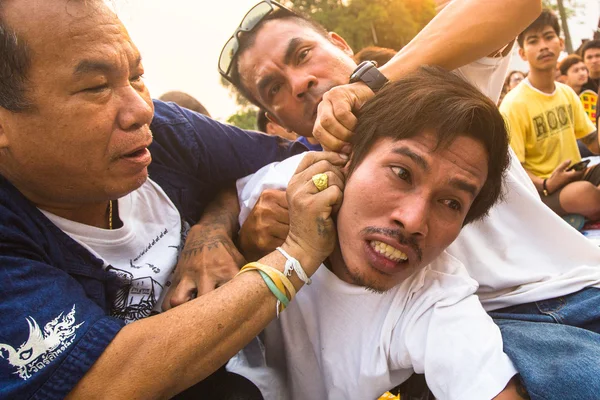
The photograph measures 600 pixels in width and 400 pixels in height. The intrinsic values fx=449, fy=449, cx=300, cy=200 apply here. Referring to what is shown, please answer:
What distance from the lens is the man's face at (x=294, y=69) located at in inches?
95.1

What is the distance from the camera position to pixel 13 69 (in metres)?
1.38

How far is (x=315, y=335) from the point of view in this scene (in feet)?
5.98

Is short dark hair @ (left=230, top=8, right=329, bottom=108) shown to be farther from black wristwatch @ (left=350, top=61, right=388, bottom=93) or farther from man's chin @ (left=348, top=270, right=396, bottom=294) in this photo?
man's chin @ (left=348, top=270, right=396, bottom=294)

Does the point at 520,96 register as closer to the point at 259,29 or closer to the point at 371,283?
the point at 259,29

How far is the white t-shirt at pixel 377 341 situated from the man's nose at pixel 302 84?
1.59ft

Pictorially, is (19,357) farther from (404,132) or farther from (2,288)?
(404,132)

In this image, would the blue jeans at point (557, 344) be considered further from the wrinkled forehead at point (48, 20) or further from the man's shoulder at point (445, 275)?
the wrinkled forehead at point (48, 20)

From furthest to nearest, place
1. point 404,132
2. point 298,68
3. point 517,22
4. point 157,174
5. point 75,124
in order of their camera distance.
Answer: point 298,68, point 157,174, point 517,22, point 404,132, point 75,124

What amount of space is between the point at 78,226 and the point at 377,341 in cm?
116

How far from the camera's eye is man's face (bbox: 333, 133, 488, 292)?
4.90 feet

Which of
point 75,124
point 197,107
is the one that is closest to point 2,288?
point 75,124

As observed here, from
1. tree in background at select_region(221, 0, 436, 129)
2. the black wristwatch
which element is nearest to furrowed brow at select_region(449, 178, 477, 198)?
the black wristwatch

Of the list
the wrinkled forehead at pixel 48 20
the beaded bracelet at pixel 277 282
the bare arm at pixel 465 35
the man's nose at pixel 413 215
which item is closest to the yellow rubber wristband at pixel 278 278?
the beaded bracelet at pixel 277 282

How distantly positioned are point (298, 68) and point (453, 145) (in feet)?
3.87
